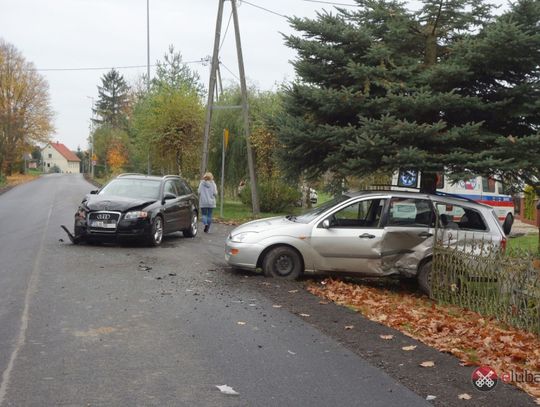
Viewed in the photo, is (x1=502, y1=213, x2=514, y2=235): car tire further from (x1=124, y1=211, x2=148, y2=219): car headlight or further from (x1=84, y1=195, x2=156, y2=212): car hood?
(x1=124, y1=211, x2=148, y2=219): car headlight

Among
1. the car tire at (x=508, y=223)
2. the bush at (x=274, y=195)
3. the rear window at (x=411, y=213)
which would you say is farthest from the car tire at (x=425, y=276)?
the bush at (x=274, y=195)

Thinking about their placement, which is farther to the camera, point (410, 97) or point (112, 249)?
point (112, 249)

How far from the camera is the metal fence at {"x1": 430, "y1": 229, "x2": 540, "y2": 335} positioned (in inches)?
266

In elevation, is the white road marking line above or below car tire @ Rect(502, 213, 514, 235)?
below

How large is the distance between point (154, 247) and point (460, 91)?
7.28 m

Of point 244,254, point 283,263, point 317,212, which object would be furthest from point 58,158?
point 283,263

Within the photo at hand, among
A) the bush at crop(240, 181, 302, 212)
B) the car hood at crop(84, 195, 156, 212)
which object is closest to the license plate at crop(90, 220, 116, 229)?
the car hood at crop(84, 195, 156, 212)

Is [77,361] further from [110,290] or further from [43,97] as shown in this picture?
[43,97]

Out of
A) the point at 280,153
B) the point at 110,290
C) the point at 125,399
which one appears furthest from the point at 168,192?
the point at 125,399

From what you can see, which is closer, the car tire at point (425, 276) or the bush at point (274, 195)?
the car tire at point (425, 276)

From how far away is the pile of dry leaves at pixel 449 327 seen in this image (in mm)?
5678

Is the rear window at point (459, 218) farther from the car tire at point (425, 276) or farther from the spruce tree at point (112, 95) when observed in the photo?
the spruce tree at point (112, 95)

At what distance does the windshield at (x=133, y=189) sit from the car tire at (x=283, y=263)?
5574 millimetres

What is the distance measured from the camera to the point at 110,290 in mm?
8641
